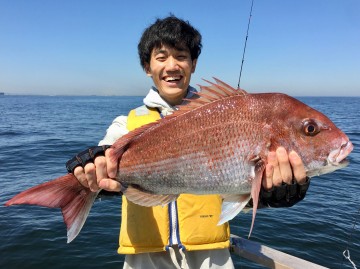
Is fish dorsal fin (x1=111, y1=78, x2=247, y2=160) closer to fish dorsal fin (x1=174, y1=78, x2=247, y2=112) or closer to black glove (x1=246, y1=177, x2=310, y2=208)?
fish dorsal fin (x1=174, y1=78, x2=247, y2=112)

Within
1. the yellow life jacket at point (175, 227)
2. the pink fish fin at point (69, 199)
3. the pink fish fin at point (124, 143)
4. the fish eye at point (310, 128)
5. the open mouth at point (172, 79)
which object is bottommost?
the yellow life jacket at point (175, 227)

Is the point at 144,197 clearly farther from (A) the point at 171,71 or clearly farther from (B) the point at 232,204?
(A) the point at 171,71

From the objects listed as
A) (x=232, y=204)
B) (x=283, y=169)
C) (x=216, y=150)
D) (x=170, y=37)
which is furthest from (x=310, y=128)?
(x=170, y=37)

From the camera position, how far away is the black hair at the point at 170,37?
4.06 metres

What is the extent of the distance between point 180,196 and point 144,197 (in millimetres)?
862

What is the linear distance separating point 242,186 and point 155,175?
30.1 inches

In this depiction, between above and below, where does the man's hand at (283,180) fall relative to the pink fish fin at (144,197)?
above

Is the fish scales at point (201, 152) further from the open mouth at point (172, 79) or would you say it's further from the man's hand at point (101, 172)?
the open mouth at point (172, 79)

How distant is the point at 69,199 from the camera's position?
287cm

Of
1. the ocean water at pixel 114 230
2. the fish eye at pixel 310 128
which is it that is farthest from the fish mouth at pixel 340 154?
the ocean water at pixel 114 230

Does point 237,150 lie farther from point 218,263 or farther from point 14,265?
point 14,265

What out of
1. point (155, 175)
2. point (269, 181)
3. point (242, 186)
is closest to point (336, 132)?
point (269, 181)

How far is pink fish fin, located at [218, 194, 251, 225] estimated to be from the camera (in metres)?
2.81

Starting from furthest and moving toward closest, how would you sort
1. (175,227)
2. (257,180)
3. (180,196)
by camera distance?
(180,196), (175,227), (257,180)
